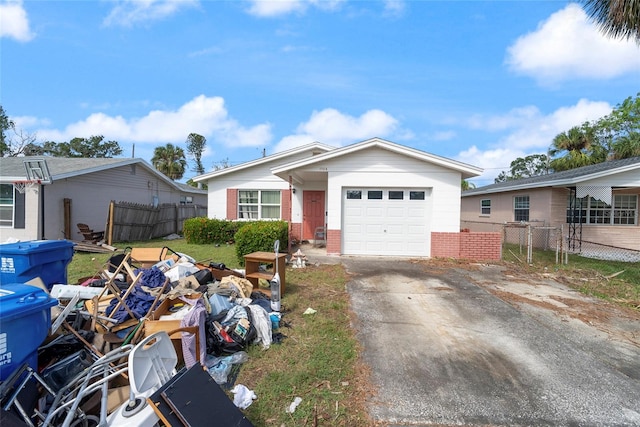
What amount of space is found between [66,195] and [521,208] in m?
20.5

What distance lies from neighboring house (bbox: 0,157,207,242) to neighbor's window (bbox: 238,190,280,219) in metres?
6.42

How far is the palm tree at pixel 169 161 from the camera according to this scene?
129 ft

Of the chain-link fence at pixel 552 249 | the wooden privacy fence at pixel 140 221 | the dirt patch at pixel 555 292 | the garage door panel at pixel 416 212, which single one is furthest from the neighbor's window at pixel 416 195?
the wooden privacy fence at pixel 140 221

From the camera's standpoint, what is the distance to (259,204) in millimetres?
15633

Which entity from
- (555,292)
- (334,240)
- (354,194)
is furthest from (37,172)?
(555,292)

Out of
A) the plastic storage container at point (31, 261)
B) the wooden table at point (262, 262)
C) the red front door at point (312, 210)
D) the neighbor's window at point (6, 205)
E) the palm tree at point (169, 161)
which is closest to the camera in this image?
the plastic storage container at point (31, 261)

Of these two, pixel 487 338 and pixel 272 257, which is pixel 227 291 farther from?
pixel 487 338

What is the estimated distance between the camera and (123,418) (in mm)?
2371

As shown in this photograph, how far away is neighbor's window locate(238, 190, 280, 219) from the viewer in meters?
15.6

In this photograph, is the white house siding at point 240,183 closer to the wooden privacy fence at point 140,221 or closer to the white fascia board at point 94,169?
the wooden privacy fence at point 140,221

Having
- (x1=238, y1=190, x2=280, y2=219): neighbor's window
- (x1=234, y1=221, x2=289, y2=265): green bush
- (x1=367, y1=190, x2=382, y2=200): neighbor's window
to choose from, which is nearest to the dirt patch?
(x1=367, y1=190, x2=382, y2=200): neighbor's window

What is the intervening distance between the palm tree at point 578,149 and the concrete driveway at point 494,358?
23420 mm

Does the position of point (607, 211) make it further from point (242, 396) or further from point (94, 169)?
point (94, 169)

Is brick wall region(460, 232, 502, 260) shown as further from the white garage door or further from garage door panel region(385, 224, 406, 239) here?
garage door panel region(385, 224, 406, 239)
